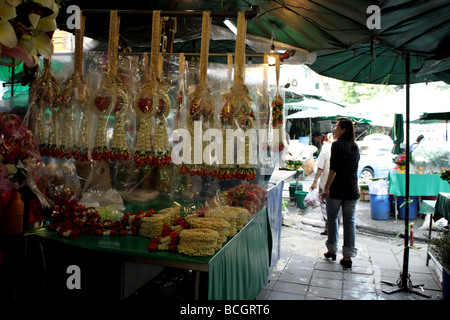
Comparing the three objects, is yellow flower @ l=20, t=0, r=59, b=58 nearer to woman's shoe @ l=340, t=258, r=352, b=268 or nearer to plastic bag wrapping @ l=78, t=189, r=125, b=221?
plastic bag wrapping @ l=78, t=189, r=125, b=221

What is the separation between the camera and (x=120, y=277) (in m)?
2.20

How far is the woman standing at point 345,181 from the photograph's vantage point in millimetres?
4504

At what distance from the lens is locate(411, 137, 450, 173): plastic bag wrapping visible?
275 inches

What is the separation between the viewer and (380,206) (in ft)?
23.9

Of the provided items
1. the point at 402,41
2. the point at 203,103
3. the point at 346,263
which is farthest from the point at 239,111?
the point at 346,263

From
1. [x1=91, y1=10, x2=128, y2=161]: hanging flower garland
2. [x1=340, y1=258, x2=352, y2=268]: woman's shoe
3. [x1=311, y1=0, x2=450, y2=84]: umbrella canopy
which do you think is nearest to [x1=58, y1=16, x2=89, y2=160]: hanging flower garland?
[x1=91, y1=10, x2=128, y2=161]: hanging flower garland

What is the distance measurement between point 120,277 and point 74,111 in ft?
3.82

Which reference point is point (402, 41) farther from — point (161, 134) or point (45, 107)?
point (45, 107)

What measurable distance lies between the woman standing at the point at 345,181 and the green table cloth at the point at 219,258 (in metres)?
1.76

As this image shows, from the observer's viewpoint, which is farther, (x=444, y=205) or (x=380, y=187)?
(x=380, y=187)

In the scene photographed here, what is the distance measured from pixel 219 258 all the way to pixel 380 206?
608cm

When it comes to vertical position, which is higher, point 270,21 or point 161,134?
point 270,21
